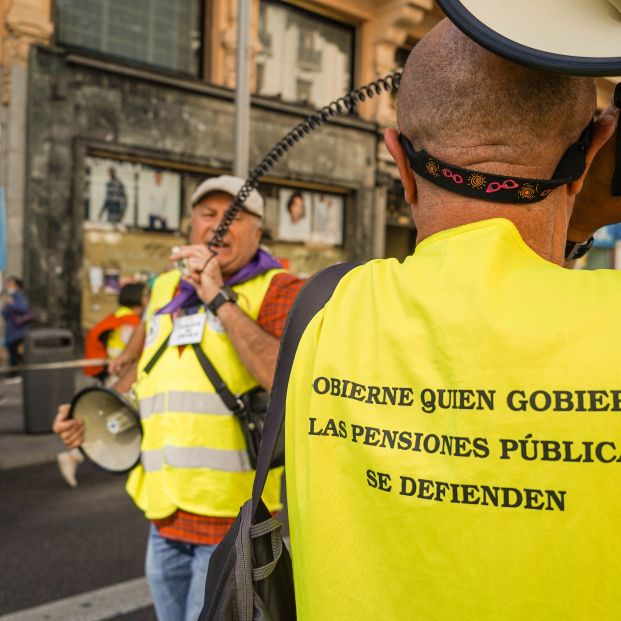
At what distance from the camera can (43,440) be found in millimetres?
7836

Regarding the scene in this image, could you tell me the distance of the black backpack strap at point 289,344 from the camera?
1126 millimetres

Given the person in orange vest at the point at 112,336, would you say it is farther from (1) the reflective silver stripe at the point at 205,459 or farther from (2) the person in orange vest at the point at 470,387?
(2) the person in orange vest at the point at 470,387

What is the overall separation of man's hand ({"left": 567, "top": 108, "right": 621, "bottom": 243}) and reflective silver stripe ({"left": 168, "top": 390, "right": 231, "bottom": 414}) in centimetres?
147

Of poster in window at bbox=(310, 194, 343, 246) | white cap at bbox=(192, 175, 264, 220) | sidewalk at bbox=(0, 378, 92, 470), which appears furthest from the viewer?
poster in window at bbox=(310, 194, 343, 246)

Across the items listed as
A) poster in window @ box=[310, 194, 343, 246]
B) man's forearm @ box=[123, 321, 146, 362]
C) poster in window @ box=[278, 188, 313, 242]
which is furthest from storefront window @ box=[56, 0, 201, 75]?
man's forearm @ box=[123, 321, 146, 362]

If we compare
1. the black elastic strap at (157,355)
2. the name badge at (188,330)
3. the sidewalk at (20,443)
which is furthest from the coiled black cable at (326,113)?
the sidewalk at (20,443)

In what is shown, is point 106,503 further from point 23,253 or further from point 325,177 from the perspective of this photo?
point 325,177

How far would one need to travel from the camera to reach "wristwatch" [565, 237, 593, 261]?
1.18m

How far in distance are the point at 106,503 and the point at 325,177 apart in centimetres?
1094

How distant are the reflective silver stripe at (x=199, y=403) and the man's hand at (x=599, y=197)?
4.82 ft

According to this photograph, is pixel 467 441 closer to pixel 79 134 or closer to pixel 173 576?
pixel 173 576

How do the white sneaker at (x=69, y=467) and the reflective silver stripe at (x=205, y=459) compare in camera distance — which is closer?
the reflective silver stripe at (x=205, y=459)

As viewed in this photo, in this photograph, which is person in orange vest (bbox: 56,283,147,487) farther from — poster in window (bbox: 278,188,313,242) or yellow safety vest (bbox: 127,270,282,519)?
poster in window (bbox: 278,188,313,242)

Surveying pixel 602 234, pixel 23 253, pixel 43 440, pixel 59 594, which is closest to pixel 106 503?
pixel 59 594
